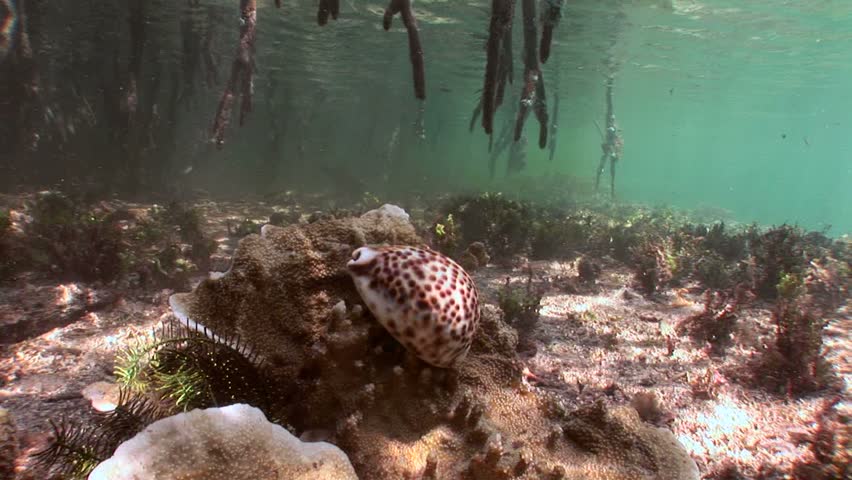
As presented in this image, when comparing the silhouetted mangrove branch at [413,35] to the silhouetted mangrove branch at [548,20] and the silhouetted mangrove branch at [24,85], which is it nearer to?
the silhouetted mangrove branch at [548,20]

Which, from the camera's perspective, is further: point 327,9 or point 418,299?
point 327,9

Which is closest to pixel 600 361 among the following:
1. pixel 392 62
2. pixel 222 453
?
pixel 222 453

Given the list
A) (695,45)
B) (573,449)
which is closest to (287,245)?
(573,449)

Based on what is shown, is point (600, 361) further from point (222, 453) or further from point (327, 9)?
point (327, 9)

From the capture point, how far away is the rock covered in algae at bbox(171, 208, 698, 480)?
7.36 feet

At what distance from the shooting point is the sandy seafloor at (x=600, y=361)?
11.0ft

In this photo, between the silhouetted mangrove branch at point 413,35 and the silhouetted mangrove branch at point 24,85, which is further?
the silhouetted mangrove branch at point 24,85

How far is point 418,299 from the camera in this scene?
2.18 m

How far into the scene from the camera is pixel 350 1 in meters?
20.9

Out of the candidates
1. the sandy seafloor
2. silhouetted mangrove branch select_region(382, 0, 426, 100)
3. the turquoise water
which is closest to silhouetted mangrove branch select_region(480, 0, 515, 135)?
A: silhouetted mangrove branch select_region(382, 0, 426, 100)

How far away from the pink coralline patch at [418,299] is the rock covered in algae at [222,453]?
0.68 meters

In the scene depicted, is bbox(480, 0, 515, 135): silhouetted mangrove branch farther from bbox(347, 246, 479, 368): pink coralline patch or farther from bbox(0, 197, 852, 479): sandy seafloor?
bbox(347, 246, 479, 368): pink coralline patch

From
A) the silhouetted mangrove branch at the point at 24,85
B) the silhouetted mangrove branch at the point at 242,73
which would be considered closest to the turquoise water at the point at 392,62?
the silhouetted mangrove branch at the point at 24,85

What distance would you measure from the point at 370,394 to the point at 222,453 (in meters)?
0.74
